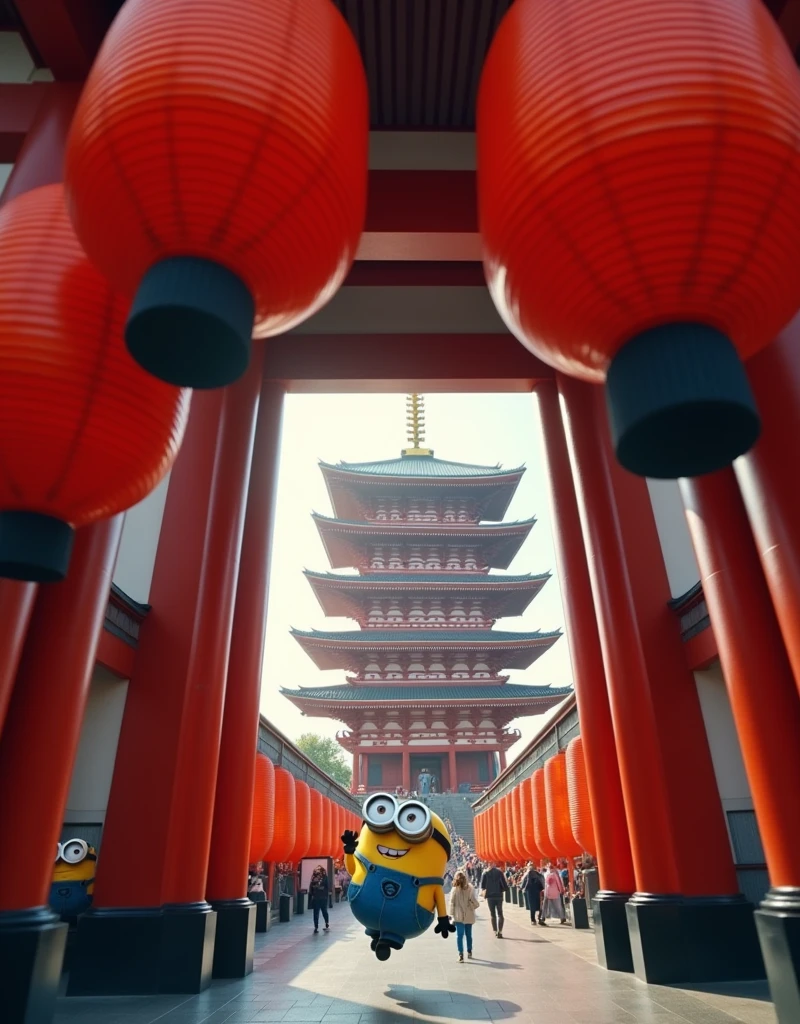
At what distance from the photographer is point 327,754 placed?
5600 cm

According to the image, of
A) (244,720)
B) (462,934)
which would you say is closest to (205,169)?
(244,720)

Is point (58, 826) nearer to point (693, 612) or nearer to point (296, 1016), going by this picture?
point (296, 1016)

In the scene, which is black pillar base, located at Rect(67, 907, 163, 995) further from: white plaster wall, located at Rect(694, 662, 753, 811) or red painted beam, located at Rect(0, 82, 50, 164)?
red painted beam, located at Rect(0, 82, 50, 164)

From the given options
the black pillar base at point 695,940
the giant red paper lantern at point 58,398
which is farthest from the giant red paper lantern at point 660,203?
the black pillar base at point 695,940

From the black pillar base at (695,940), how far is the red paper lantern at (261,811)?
15.7 ft

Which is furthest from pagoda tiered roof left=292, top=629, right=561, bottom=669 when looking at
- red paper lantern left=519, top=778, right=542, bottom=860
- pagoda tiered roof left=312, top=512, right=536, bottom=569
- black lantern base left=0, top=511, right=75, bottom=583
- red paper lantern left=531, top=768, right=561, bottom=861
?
black lantern base left=0, top=511, right=75, bottom=583

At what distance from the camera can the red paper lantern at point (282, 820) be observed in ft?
31.4

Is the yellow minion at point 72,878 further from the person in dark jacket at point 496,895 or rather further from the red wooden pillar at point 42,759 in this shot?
the person in dark jacket at point 496,895

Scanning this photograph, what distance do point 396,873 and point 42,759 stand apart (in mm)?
3360

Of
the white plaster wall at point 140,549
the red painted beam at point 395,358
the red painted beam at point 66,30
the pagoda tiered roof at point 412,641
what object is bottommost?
the white plaster wall at point 140,549

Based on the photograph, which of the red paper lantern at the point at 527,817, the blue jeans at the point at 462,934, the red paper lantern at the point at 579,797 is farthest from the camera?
the red paper lantern at the point at 527,817

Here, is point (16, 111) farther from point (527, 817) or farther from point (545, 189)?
point (527, 817)

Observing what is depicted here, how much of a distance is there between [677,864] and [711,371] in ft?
19.1

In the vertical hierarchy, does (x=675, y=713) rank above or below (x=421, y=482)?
below
